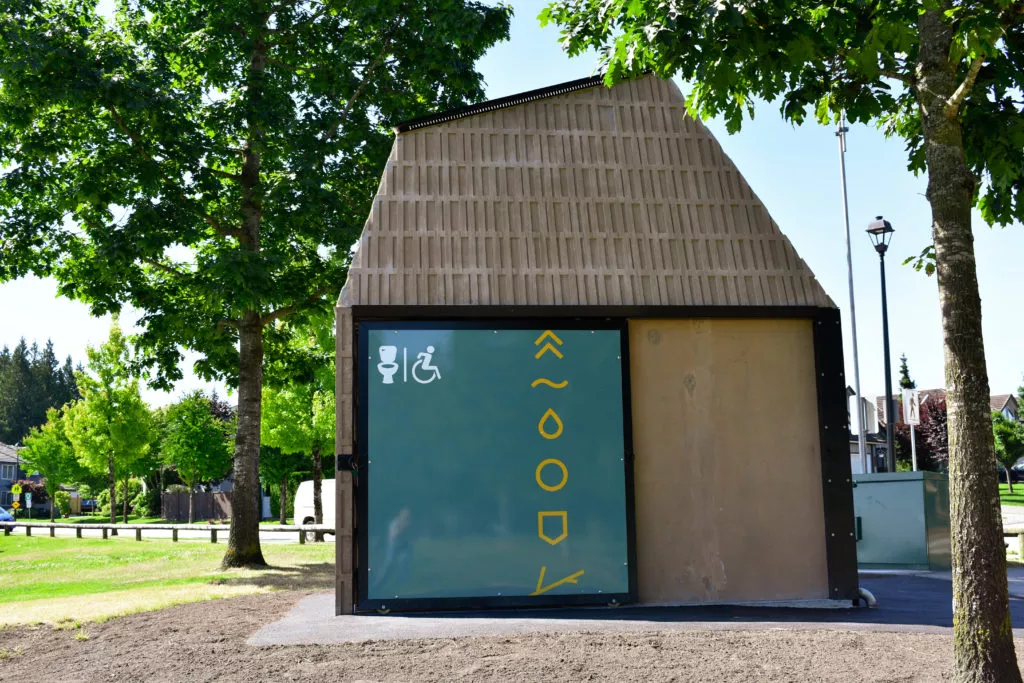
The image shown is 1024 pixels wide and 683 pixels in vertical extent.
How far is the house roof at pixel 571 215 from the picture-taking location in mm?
10281

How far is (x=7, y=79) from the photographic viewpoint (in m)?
15.9

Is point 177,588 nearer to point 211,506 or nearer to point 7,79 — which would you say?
point 7,79

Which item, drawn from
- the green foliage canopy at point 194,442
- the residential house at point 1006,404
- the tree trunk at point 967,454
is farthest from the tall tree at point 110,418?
the residential house at point 1006,404

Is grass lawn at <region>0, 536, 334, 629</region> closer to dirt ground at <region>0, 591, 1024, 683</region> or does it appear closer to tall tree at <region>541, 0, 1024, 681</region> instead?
dirt ground at <region>0, 591, 1024, 683</region>

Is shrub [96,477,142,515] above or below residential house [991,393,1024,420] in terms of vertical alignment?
below

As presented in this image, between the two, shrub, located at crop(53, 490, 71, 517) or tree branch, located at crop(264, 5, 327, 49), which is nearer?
tree branch, located at crop(264, 5, 327, 49)

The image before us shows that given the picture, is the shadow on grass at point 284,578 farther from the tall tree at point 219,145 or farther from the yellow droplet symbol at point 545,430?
the yellow droplet symbol at point 545,430

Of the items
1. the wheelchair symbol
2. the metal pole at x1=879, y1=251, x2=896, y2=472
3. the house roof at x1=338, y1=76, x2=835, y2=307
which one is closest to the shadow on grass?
the wheelchair symbol

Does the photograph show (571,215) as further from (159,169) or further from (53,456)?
(53,456)

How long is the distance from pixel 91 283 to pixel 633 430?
41.6ft

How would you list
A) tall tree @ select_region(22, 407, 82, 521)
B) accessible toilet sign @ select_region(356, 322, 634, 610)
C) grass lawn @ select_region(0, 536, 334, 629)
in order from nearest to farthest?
accessible toilet sign @ select_region(356, 322, 634, 610), grass lawn @ select_region(0, 536, 334, 629), tall tree @ select_region(22, 407, 82, 521)

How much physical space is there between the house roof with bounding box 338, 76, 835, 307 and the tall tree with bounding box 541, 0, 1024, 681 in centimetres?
219

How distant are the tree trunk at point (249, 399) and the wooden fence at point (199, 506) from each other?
38607 mm

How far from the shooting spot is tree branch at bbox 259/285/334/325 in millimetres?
18375
